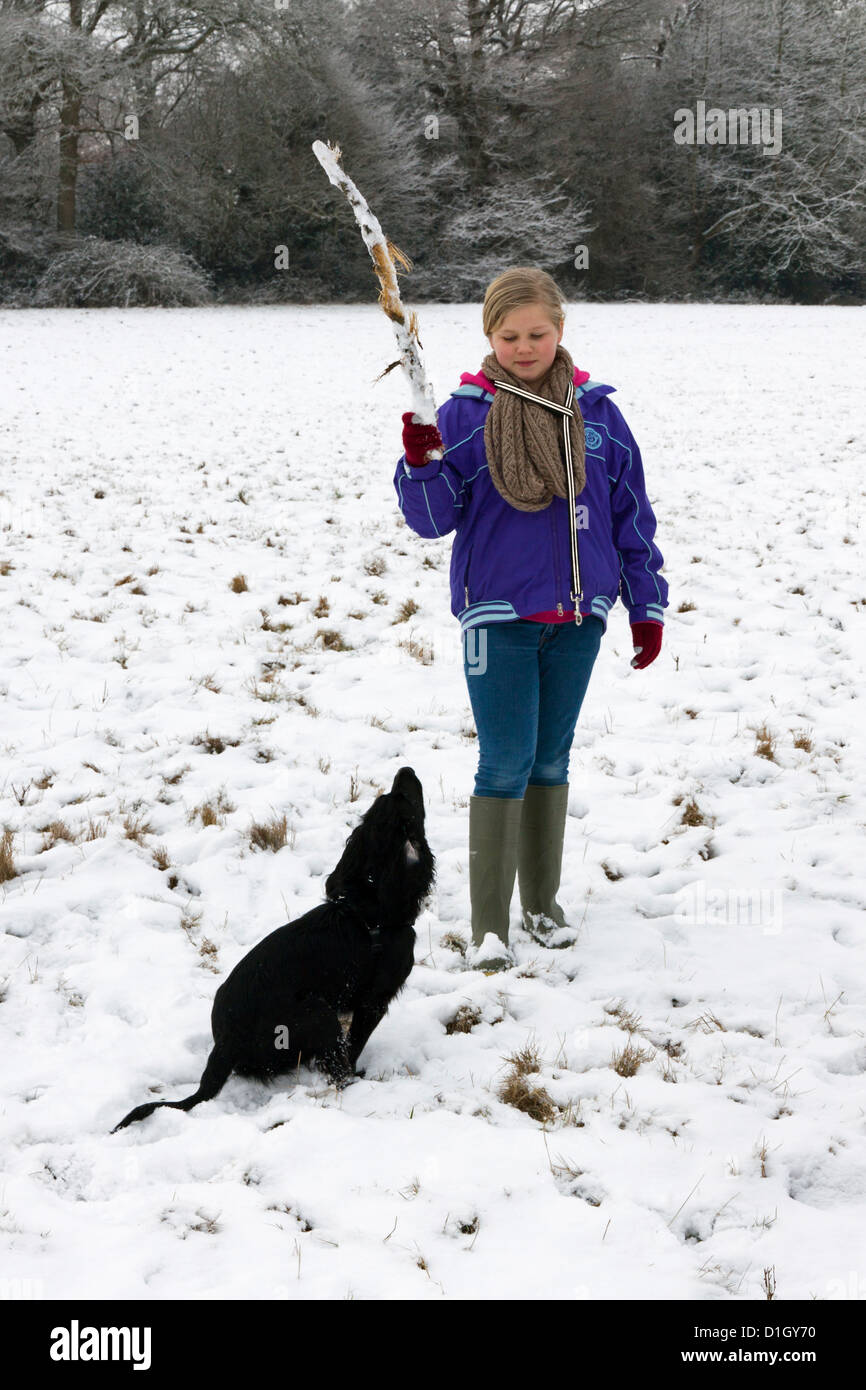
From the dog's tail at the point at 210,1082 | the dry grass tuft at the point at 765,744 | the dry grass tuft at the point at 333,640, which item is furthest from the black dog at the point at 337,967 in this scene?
the dry grass tuft at the point at 333,640

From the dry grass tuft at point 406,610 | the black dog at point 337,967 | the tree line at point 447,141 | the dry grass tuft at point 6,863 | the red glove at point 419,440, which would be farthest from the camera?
the tree line at point 447,141

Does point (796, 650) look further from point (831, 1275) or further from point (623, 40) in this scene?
point (623, 40)

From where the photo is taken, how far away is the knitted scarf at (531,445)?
2.79 m

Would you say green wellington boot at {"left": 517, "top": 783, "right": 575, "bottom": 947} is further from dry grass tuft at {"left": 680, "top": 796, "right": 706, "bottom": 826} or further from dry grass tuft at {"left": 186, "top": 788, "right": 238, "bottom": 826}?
dry grass tuft at {"left": 186, "top": 788, "right": 238, "bottom": 826}

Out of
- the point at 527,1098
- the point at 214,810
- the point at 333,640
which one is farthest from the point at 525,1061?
the point at 333,640

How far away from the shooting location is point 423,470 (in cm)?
272

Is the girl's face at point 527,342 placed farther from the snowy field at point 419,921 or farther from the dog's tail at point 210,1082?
the dog's tail at point 210,1082

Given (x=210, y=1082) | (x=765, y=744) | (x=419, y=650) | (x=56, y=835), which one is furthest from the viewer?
(x=419, y=650)

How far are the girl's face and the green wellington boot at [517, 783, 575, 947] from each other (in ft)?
Answer: 4.43

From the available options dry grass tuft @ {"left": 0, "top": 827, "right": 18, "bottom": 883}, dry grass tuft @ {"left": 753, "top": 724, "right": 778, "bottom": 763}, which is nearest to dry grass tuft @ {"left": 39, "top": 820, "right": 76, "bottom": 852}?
dry grass tuft @ {"left": 0, "top": 827, "right": 18, "bottom": 883}

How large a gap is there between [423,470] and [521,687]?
72cm

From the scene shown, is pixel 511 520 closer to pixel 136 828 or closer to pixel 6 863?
pixel 136 828

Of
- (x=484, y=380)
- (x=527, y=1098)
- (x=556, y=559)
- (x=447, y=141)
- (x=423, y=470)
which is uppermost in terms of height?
(x=447, y=141)

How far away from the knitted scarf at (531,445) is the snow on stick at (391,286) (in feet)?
0.72
